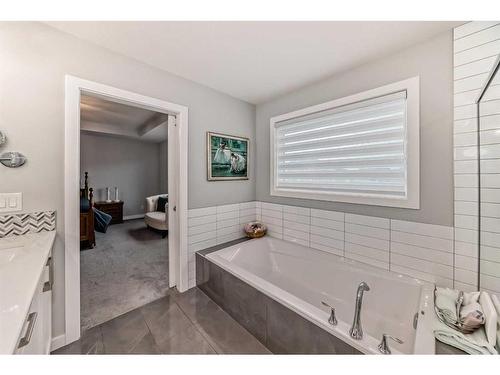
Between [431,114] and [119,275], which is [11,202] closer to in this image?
[119,275]

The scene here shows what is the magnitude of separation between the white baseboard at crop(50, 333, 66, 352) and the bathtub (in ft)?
3.92

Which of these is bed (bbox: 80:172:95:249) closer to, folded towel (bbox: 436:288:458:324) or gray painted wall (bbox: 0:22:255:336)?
gray painted wall (bbox: 0:22:255:336)

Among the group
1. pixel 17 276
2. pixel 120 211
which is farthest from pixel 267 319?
pixel 120 211

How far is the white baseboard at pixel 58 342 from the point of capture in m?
1.42

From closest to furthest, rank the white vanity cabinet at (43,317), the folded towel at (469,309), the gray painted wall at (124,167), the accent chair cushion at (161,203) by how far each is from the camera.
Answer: the white vanity cabinet at (43,317) < the folded towel at (469,309) < the accent chair cushion at (161,203) < the gray painted wall at (124,167)

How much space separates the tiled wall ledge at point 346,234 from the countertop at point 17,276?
47.2 inches

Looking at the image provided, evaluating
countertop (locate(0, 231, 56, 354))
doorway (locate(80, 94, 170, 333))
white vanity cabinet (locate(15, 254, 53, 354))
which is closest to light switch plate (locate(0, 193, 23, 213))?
countertop (locate(0, 231, 56, 354))

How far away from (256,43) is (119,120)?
4.12m

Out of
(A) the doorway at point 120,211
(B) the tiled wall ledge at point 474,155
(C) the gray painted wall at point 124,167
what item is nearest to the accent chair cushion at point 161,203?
(A) the doorway at point 120,211

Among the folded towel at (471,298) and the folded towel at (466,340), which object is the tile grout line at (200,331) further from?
the folded towel at (471,298)

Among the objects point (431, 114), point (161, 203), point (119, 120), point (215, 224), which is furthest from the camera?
point (161, 203)

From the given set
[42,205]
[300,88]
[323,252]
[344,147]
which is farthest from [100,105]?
[323,252]

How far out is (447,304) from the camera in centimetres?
120

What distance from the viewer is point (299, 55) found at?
1679 millimetres
